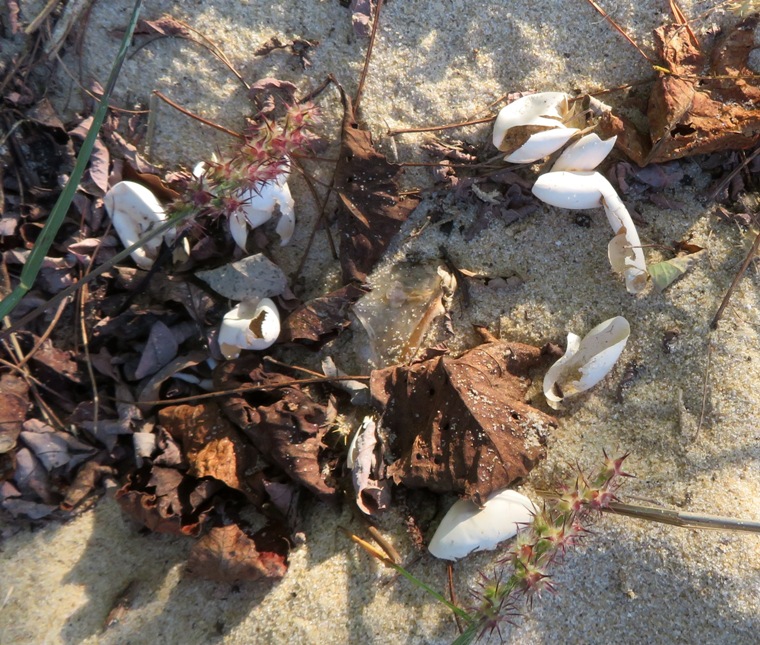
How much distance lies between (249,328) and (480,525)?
3.13 ft

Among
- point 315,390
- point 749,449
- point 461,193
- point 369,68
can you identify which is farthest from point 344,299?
point 749,449

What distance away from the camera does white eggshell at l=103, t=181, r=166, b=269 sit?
1903 millimetres

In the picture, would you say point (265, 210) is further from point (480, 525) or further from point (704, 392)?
point (704, 392)

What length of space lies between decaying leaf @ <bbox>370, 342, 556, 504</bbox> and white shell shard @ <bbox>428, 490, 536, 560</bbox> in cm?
5

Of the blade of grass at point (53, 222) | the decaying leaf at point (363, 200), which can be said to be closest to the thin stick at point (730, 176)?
the decaying leaf at point (363, 200)

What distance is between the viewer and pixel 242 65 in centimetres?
196

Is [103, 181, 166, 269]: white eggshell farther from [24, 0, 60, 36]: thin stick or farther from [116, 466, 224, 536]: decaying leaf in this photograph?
[116, 466, 224, 536]: decaying leaf

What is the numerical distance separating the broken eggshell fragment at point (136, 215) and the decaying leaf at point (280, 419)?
0.48 metres

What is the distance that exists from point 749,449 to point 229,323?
1.73 meters

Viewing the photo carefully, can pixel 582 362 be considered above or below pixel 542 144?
below

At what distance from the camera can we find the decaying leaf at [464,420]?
1719 millimetres

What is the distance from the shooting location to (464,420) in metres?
1.74

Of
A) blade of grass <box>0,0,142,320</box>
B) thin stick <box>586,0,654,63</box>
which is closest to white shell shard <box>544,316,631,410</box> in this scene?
thin stick <box>586,0,654,63</box>

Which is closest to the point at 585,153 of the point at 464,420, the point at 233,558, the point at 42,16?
the point at 464,420
